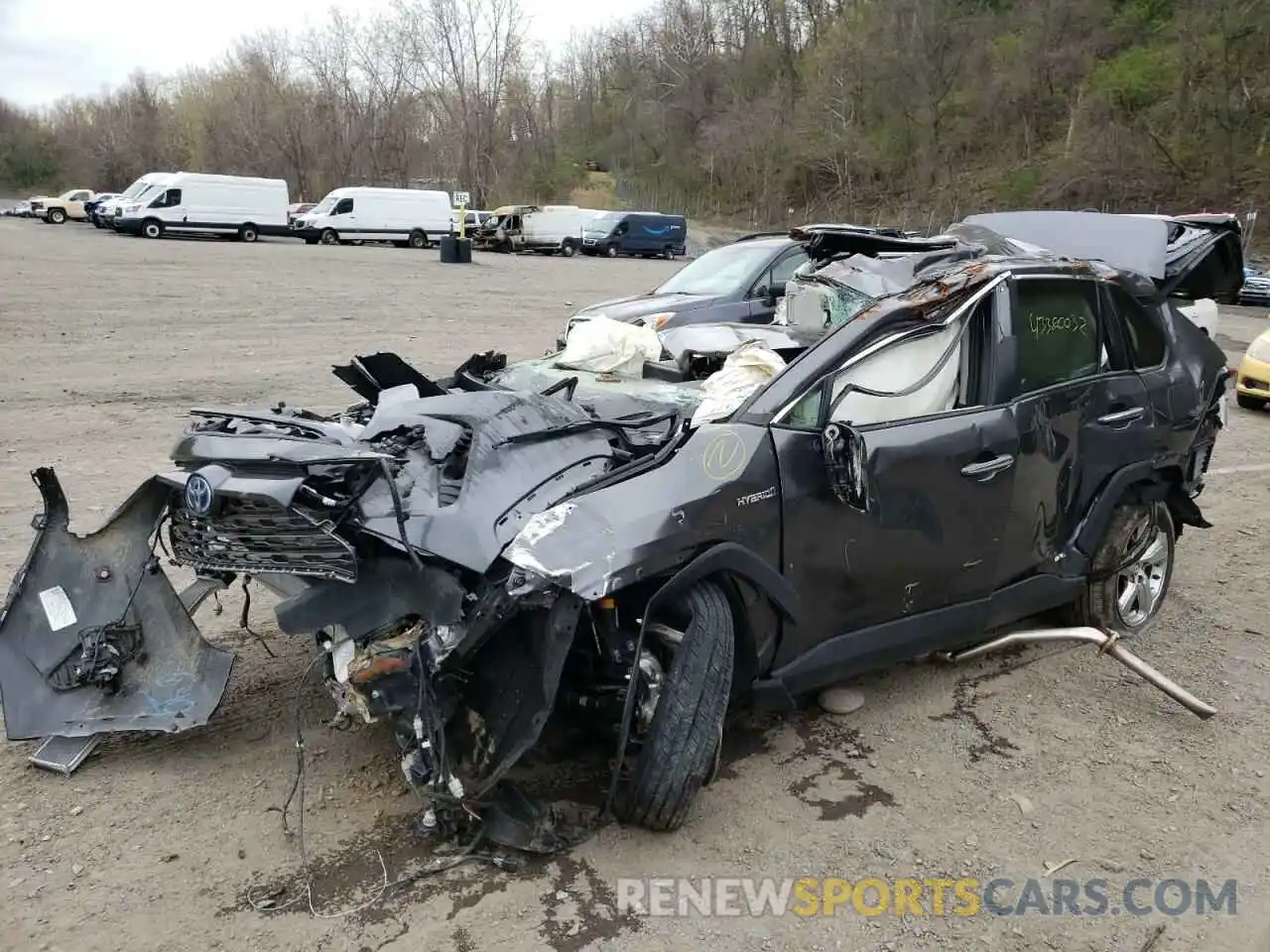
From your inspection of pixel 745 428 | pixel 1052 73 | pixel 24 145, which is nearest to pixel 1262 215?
pixel 1052 73

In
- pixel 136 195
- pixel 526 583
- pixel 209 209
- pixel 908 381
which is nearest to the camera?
pixel 526 583

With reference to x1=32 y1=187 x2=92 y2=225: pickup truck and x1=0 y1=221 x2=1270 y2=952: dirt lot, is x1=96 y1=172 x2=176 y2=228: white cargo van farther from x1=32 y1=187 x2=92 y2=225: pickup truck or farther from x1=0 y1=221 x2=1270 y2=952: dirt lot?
x1=0 y1=221 x2=1270 y2=952: dirt lot

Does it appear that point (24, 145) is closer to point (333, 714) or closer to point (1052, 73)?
point (1052, 73)

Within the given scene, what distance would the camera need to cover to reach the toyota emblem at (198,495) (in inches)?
115

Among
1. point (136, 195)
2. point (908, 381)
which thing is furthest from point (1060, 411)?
point (136, 195)

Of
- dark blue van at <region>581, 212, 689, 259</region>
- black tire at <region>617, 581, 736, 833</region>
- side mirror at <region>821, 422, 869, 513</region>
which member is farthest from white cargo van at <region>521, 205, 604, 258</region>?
black tire at <region>617, 581, 736, 833</region>

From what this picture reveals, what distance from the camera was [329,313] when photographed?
1623cm

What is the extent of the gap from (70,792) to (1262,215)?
4126 cm

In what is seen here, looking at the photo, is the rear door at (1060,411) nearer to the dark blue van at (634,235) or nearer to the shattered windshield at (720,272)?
the shattered windshield at (720,272)

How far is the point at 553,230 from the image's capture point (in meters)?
39.4

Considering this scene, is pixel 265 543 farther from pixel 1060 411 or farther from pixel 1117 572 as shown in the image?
pixel 1117 572

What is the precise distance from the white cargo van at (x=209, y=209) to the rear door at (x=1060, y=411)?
114 ft

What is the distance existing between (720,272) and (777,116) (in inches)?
2358

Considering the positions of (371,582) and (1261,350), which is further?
(1261,350)
